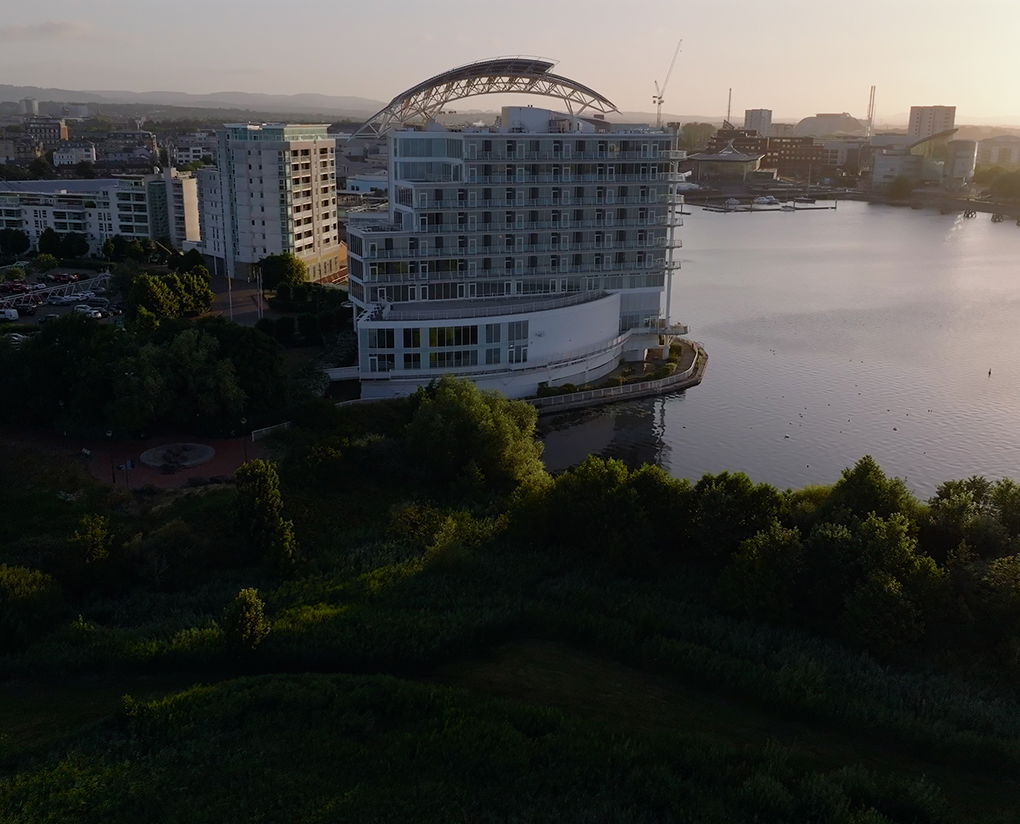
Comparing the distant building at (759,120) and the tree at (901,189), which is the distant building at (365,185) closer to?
the tree at (901,189)

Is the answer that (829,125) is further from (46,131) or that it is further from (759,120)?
(46,131)

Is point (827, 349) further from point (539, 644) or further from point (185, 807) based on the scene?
point (185, 807)

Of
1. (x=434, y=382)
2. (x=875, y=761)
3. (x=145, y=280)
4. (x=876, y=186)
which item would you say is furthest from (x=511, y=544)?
(x=876, y=186)

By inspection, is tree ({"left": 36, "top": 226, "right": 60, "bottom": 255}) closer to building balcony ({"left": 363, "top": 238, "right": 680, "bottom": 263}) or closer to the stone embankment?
building balcony ({"left": 363, "top": 238, "right": 680, "bottom": 263})

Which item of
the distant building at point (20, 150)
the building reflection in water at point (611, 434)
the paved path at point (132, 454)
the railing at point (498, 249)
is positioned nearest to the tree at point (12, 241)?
the railing at point (498, 249)

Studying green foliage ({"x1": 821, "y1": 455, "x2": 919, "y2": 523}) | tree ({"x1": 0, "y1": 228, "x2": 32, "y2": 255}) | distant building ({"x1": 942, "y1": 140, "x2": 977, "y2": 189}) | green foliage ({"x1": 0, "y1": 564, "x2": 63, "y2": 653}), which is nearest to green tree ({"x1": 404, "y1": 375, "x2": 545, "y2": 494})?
green foliage ({"x1": 821, "y1": 455, "x2": 919, "y2": 523})

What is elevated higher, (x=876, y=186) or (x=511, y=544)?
(x=876, y=186)
